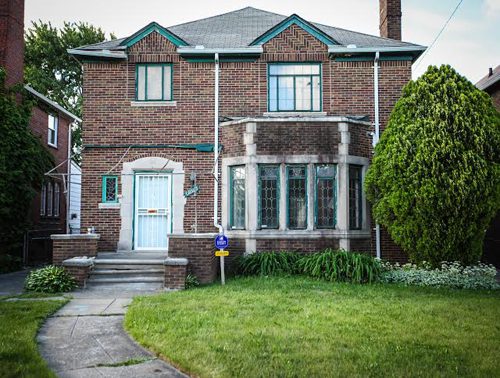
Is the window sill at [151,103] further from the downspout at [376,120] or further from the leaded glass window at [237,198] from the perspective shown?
the downspout at [376,120]

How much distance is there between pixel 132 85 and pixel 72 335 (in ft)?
28.0

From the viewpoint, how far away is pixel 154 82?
1331cm

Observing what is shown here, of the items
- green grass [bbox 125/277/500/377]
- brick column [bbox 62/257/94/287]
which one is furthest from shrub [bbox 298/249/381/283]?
brick column [bbox 62/257/94/287]

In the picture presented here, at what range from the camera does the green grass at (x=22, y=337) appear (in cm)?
465

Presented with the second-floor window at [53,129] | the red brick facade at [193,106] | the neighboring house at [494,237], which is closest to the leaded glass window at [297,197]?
the red brick facade at [193,106]

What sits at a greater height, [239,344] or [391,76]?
[391,76]

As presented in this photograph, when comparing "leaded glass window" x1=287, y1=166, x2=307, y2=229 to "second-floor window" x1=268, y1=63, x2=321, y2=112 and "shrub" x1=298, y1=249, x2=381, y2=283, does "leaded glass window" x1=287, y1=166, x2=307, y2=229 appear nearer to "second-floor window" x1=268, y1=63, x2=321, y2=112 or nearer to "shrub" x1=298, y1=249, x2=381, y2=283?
"shrub" x1=298, y1=249, x2=381, y2=283

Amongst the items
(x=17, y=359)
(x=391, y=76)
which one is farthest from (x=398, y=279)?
(x=17, y=359)

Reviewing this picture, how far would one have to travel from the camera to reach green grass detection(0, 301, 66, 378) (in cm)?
465

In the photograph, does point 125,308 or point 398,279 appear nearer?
point 125,308

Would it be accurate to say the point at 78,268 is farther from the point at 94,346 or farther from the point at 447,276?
the point at 447,276

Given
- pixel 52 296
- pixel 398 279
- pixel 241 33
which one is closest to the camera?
pixel 52 296

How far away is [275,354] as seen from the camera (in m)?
5.10

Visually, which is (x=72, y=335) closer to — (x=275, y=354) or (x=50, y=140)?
(x=275, y=354)
